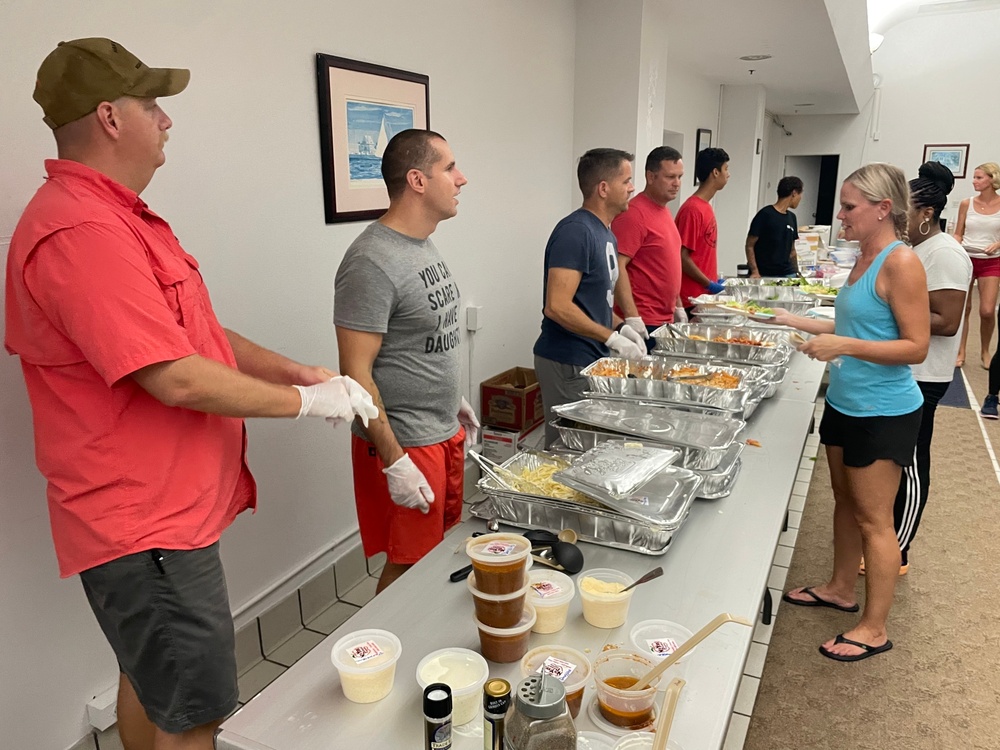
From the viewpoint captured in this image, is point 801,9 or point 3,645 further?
point 801,9

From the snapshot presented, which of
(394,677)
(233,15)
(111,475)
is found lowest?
(394,677)

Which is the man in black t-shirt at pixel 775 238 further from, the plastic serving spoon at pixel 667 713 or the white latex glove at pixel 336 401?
the plastic serving spoon at pixel 667 713

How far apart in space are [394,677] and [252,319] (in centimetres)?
135

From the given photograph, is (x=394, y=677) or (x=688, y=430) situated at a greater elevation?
(x=688, y=430)

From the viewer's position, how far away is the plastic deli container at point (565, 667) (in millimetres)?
955

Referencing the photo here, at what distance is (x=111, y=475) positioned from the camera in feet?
3.88

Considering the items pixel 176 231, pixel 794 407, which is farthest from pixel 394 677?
pixel 794 407

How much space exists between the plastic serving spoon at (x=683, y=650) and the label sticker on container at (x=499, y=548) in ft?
0.87

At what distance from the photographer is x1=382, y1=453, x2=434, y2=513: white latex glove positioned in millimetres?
1679

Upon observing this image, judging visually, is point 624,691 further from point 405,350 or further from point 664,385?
point 664,385

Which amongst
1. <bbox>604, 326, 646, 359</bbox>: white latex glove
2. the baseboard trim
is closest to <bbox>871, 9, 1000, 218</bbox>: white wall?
<bbox>604, 326, 646, 359</bbox>: white latex glove

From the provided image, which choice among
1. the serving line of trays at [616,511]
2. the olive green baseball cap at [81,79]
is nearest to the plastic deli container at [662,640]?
the serving line of trays at [616,511]

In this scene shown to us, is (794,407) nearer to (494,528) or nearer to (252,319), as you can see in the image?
(494,528)

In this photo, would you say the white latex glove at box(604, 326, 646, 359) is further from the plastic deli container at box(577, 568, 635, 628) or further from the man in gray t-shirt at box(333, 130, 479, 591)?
the plastic deli container at box(577, 568, 635, 628)
